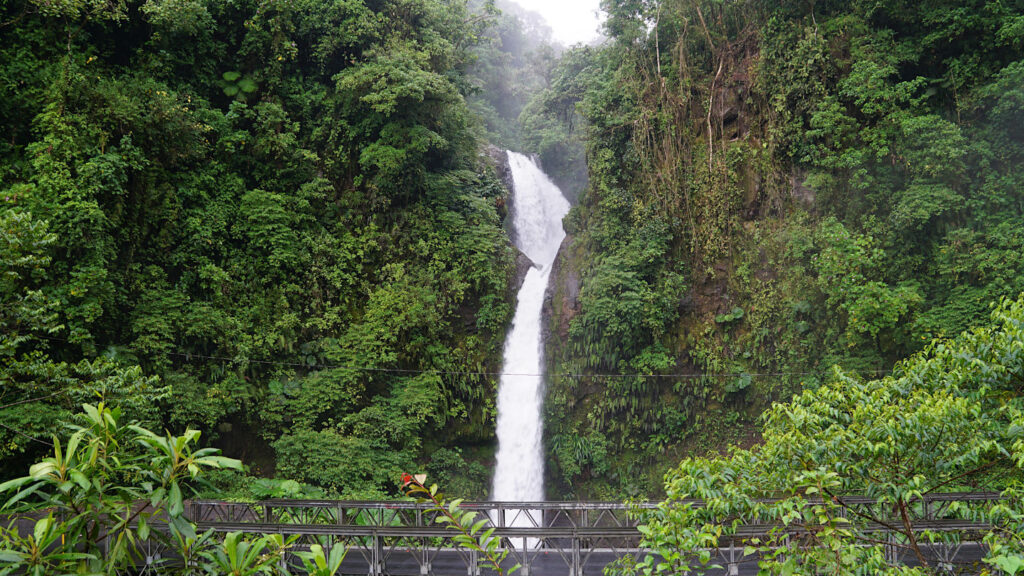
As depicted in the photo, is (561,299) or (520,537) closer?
(520,537)

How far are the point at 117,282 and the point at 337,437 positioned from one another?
6.31 meters

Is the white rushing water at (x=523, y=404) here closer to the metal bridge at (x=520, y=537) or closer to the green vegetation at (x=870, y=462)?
the metal bridge at (x=520, y=537)

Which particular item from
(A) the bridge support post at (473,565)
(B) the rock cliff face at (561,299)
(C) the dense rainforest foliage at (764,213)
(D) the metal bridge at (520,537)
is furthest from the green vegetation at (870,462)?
(B) the rock cliff face at (561,299)

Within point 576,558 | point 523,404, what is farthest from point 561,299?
point 576,558

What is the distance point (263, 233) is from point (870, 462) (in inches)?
595

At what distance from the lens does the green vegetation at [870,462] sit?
3072mm

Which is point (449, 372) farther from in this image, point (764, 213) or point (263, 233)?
point (764, 213)

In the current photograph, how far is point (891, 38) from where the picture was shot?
42.1 ft

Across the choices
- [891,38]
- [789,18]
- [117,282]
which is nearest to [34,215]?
[117,282]

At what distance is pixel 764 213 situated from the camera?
14750 mm

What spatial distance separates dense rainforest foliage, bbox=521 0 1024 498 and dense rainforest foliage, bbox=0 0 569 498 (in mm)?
3704

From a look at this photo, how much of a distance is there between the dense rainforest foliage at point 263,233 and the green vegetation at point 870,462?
1013 centimetres

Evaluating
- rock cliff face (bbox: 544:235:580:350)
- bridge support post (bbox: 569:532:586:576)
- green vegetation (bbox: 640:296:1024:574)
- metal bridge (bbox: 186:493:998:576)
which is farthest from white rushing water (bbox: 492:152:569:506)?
green vegetation (bbox: 640:296:1024:574)

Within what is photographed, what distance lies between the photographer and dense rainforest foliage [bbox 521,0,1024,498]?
38.3ft
